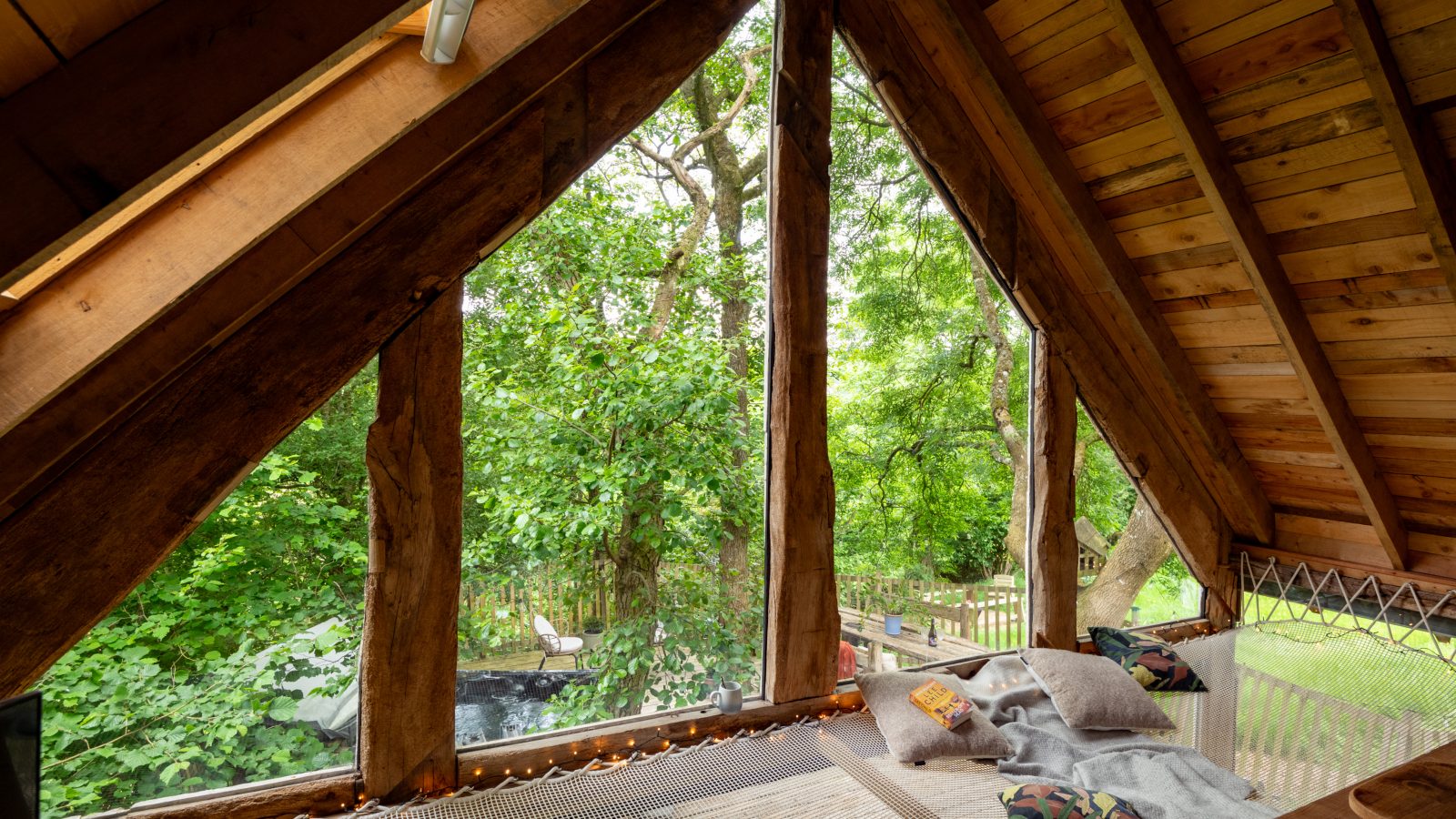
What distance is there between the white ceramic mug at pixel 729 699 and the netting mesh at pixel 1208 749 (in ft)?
0.35

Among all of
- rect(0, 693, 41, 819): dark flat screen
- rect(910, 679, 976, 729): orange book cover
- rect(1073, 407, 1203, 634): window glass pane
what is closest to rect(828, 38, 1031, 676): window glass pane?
rect(1073, 407, 1203, 634): window glass pane

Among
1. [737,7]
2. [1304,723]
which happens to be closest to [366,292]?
[737,7]

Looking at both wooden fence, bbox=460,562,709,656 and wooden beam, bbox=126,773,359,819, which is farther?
wooden fence, bbox=460,562,709,656

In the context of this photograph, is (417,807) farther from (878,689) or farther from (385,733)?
(878,689)

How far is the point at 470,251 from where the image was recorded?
86.7 inches

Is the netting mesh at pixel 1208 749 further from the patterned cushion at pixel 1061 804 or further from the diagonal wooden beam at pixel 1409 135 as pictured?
the diagonal wooden beam at pixel 1409 135

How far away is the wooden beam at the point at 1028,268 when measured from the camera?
296 cm

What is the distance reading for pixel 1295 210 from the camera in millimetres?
2736

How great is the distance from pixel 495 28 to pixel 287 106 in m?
0.47

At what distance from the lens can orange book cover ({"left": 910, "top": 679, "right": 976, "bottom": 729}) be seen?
2.57 meters

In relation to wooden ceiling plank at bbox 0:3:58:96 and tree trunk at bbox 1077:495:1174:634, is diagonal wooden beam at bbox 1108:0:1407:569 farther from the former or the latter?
wooden ceiling plank at bbox 0:3:58:96

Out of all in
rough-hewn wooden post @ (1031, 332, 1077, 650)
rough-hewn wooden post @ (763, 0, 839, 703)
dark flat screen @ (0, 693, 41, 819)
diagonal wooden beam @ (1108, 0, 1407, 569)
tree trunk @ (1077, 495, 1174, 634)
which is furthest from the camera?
tree trunk @ (1077, 495, 1174, 634)

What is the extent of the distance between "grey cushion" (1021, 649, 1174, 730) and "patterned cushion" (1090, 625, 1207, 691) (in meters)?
0.20

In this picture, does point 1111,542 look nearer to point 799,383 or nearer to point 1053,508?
point 1053,508
